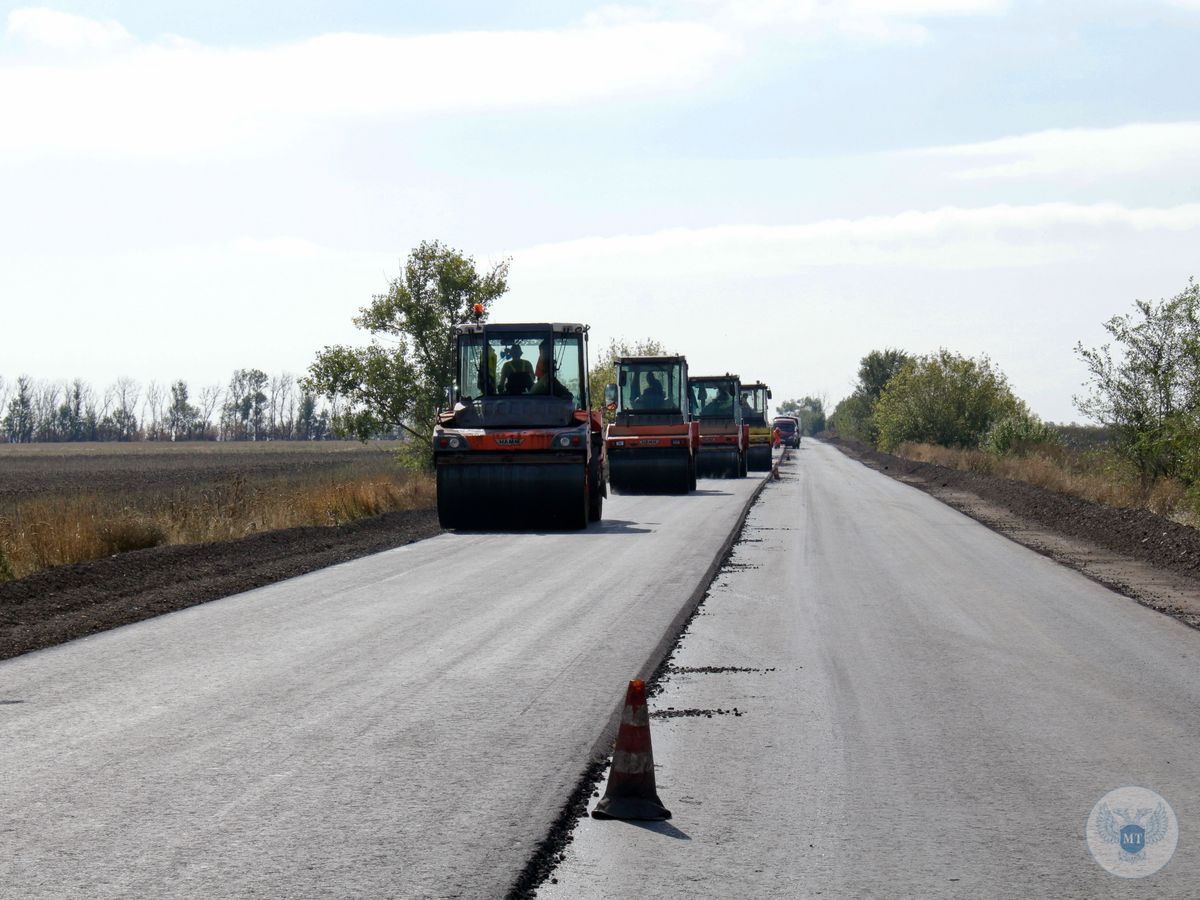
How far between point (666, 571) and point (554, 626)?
4.27 metres

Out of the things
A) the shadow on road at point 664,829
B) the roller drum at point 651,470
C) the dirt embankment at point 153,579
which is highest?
the roller drum at point 651,470

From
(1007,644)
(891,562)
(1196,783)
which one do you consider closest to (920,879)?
(1196,783)

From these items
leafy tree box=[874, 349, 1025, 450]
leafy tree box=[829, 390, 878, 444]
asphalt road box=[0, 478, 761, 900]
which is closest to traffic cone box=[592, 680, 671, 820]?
asphalt road box=[0, 478, 761, 900]

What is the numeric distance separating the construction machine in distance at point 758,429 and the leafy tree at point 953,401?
1707cm

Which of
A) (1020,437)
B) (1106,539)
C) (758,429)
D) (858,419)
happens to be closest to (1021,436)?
(1020,437)

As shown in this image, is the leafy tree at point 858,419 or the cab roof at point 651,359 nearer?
the cab roof at point 651,359

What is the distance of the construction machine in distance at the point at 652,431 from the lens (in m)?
32.3

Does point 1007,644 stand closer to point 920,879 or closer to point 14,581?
point 920,879

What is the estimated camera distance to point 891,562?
54.7 ft

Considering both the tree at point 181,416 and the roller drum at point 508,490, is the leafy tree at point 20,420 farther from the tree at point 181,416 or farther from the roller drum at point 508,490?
the roller drum at point 508,490

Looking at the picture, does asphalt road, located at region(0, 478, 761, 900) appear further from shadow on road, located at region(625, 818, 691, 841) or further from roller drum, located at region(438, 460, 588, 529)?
roller drum, located at region(438, 460, 588, 529)

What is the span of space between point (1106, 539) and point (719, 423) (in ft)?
68.7

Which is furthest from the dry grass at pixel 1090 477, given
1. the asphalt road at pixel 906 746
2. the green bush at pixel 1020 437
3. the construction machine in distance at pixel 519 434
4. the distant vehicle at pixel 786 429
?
the distant vehicle at pixel 786 429

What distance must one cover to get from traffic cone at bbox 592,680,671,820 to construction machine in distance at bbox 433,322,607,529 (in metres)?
15.2
